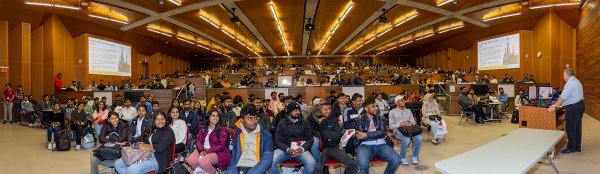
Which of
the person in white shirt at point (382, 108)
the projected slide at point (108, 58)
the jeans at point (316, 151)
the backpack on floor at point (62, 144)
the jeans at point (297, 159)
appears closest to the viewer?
the jeans at point (297, 159)

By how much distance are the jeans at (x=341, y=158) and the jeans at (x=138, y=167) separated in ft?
6.40

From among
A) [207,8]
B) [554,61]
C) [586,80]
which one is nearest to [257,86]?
[207,8]

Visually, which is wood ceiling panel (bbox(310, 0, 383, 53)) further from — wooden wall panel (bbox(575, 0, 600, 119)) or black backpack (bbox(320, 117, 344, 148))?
black backpack (bbox(320, 117, 344, 148))

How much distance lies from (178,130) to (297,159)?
1.69 metres

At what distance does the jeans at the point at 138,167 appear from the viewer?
3.65 meters

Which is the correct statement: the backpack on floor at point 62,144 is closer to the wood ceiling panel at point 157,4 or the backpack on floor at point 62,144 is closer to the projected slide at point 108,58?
the wood ceiling panel at point 157,4

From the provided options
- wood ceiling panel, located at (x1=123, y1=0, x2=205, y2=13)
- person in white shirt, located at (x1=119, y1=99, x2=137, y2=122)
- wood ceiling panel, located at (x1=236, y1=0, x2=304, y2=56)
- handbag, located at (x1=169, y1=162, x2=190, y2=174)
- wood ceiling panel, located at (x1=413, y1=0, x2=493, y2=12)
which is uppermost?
wood ceiling panel, located at (x1=236, y1=0, x2=304, y2=56)

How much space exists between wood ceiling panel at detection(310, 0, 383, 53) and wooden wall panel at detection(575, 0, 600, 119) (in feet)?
21.7

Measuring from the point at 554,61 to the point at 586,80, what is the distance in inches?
141

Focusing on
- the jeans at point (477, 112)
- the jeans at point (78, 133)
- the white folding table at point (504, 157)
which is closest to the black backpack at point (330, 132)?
the white folding table at point (504, 157)

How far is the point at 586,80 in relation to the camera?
11648mm

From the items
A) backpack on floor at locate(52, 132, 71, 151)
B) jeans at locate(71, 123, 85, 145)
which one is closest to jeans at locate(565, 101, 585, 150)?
jeans at locate(71, 123, 85, 145)

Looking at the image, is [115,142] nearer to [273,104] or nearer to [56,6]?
[273,104]

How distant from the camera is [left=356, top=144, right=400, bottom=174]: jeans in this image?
3.96 metres
